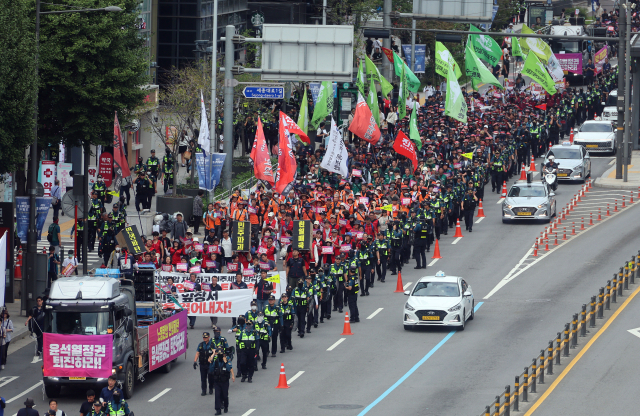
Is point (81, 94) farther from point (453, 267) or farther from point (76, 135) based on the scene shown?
point (453, 267)

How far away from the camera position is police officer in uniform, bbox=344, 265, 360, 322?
3195 cm

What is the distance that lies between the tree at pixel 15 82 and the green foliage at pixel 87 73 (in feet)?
15.7

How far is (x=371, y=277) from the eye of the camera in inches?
1422

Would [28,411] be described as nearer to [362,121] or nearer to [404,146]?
[404,146]

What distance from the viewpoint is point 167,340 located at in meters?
28.1

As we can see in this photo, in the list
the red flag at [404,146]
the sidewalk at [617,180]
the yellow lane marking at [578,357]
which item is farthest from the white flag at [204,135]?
the sidewalk at [617,180]

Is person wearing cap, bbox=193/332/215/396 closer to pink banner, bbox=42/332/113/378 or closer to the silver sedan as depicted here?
pink banner, bbox=42/332/113/378

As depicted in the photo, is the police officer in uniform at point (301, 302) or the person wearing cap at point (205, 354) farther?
the police officer in uniform at point (301, 302)

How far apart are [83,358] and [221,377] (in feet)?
9.81

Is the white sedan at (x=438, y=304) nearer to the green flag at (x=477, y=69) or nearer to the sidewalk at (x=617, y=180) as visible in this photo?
the sidewalk at (x=617, y=180)

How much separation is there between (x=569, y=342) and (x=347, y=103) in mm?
27909

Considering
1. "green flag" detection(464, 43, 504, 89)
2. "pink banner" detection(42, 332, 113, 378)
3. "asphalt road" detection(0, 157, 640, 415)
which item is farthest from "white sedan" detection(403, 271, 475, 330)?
"green flag" detection(464, 43, 504, 89)

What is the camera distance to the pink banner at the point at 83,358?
2516 centimetres

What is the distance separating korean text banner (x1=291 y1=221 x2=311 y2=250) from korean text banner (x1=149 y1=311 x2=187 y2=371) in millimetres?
6713
